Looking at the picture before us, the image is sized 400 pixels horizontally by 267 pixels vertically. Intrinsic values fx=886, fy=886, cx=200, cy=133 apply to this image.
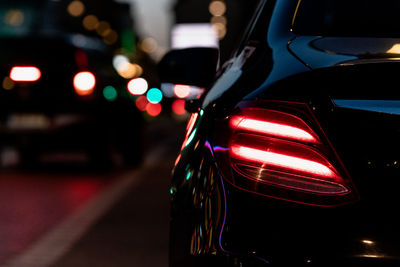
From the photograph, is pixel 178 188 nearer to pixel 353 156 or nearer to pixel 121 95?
pixel 353 156

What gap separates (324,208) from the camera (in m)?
2.13

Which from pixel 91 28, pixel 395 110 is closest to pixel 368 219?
pixel 395 110

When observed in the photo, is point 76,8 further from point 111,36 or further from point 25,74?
point 25,74

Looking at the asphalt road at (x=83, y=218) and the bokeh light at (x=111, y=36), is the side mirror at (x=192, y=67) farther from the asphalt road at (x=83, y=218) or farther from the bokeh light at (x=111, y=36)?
the bokeh light at (x=111, y=36)

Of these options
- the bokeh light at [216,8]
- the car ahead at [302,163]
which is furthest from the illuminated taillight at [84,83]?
the bokeh light at [216,8]

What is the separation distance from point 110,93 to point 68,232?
6248mm

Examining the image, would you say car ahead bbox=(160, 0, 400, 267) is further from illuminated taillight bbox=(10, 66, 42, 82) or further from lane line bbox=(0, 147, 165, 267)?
illuminated taillight bbox=(10, 66, 42, 82)

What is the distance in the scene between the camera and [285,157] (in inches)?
88.0

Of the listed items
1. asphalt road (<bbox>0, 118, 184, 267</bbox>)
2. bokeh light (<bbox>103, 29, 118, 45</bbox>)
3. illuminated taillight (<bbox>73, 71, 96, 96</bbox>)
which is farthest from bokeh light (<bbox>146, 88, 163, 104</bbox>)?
bokeh light (<bbox>103, 29, 118, 45</bbox>)

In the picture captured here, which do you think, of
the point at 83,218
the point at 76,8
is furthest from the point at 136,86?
the point at 76,8

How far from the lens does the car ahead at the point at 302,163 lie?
2094 millimetres

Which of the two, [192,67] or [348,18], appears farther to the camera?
[192,67]

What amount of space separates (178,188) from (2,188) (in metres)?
7.91

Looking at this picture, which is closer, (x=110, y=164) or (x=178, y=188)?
(x=178, y=188)
